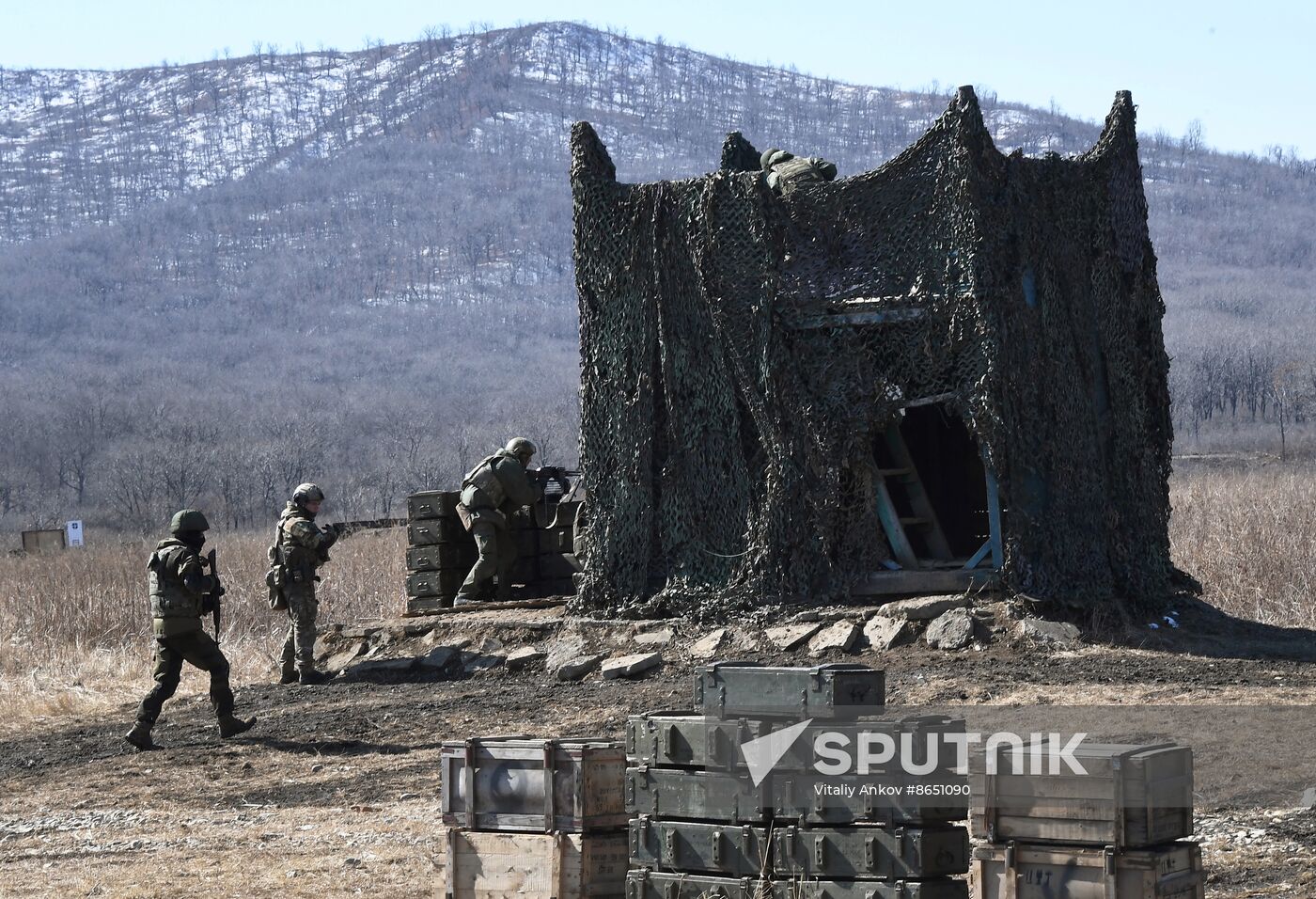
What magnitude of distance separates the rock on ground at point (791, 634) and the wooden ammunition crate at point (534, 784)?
279 inches

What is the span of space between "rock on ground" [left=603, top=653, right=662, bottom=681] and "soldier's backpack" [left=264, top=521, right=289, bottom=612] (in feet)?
10.9

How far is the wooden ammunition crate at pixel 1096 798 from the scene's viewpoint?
20.8 ft

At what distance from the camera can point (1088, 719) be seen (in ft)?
37.2

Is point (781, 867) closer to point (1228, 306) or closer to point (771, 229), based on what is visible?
point (771, 229)

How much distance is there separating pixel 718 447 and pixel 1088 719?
4.99 meters

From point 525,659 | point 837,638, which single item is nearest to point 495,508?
point 525,659

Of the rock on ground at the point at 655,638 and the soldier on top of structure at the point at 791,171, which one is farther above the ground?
the soldier on top of structure at the point at 791,171

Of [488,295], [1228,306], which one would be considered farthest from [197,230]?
[1228,306]

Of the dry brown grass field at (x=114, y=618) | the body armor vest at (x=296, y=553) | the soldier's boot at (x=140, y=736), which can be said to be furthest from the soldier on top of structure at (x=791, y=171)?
the dry brown grass field at (x=114, y=618)

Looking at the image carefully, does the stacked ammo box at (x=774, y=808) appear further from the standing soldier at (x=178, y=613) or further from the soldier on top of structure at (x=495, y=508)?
the soldier on top of structure at (x=495, y=508)

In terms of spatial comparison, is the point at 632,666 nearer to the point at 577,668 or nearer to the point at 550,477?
the point at 577,668

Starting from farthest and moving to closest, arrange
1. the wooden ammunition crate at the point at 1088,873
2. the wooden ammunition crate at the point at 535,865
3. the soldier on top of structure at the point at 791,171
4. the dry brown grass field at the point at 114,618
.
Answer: the dry brown grass field at the point at 114,618 < the soldier on top of structure at the point at 791,171 < the wooden ammunition crate at the point at 535,865 < the wooden ammunition crate at the point at 1088,873

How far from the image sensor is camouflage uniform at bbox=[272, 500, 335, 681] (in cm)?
1620

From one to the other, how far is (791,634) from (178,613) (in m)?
4.90
